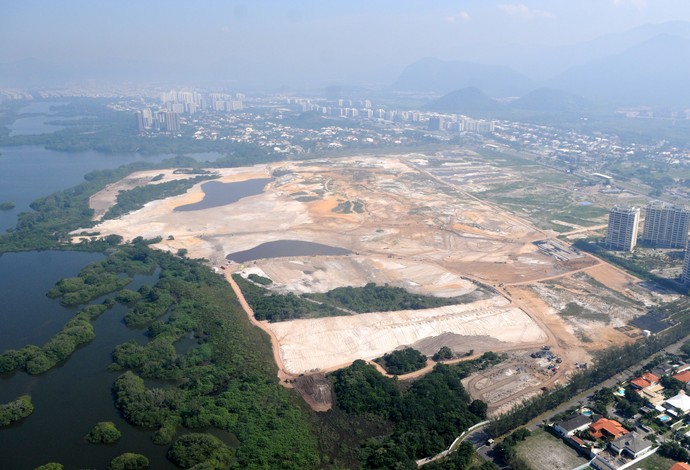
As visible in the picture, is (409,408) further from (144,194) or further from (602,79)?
(602,79)

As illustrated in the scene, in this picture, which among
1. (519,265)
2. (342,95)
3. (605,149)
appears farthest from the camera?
(342,95)

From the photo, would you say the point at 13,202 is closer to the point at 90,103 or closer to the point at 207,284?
the point at 207,284

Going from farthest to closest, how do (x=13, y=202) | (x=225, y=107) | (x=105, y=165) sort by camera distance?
(x=225, y=107), (x=105, y=165), (x=13, y=202)

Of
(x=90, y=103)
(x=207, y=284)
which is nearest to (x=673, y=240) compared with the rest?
(x=207, y=284)

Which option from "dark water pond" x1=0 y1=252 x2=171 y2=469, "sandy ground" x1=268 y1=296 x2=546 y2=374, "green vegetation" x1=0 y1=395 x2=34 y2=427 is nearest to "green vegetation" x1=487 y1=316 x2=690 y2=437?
"sandy ground" x1=268 y1=296 x2=546 y2=374

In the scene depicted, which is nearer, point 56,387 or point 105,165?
point 56,387
